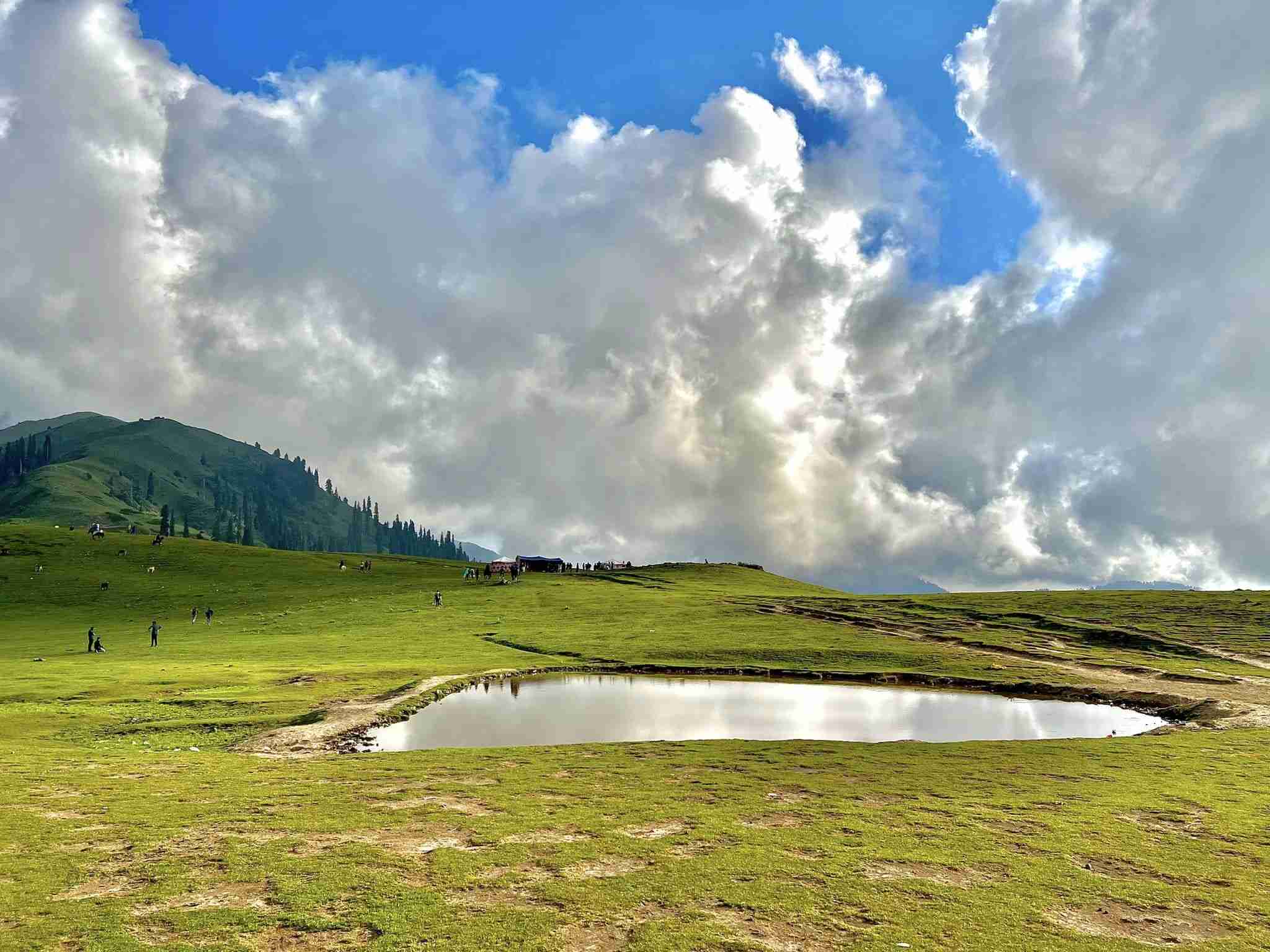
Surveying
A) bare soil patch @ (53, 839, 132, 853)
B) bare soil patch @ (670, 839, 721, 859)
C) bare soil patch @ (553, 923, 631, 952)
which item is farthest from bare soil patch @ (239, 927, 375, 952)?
bare soil patch @ (670, 839, 721, 859)

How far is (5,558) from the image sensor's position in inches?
5413

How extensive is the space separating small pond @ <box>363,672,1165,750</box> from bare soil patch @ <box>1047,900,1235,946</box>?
24.9 meters

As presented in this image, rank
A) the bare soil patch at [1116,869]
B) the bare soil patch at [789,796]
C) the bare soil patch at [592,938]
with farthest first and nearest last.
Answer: the bare soil patch at [789,796]
the bare soil patch at [1116,869]
the bare soil patch at [592,938]

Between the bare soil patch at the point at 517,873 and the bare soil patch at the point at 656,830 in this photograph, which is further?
the bare soil patch at the point at 656,830

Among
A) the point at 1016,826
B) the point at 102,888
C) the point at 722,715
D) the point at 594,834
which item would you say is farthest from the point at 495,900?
the point at 722,715

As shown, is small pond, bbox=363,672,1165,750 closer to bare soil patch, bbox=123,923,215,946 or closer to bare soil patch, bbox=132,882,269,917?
bare soil patch, bbox=132,882,269,917

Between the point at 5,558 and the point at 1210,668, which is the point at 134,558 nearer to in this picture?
the point at 5,558

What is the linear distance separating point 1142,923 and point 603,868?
13.1 m

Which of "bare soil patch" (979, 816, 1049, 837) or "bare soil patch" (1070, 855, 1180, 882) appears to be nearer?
"bare soil patch" (1070, 855, 1180, 882)

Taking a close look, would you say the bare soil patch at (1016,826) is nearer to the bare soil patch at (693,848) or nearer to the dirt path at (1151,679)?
the bare soil patch at (693,848)

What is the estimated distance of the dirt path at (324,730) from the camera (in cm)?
3762

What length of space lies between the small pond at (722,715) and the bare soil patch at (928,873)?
21.9 metres

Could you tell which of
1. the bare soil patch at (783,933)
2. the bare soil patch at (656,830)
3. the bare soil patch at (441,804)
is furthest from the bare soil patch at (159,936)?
the bare soil patch at (656,830)

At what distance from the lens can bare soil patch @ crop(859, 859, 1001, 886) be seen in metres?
19.0
